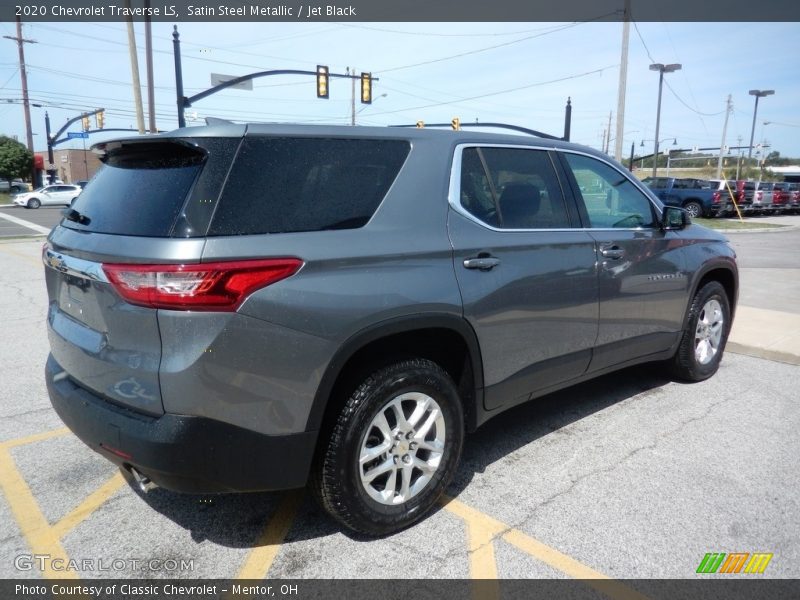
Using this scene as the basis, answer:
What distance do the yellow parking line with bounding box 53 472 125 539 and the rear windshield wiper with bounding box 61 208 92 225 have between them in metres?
1.41

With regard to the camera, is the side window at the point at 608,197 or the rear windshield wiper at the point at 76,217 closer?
the rear windshield wiper at the point at 76,217

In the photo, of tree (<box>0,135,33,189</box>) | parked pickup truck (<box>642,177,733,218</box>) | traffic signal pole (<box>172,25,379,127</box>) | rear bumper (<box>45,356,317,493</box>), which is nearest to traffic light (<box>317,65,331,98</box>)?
traffic signal pole (<box>172,25,379,127</box>)

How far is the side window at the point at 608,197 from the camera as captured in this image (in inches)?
149

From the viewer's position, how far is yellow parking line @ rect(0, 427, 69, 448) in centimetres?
368

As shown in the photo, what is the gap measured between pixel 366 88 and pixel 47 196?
22941 mm

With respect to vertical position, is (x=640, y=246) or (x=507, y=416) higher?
(x=640, y=246)

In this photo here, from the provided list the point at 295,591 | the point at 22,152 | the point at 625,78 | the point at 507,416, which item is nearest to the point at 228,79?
the point at 625,78

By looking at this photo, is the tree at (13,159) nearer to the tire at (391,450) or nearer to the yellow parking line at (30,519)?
the yellow parking line at (30,519)

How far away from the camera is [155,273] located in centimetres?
216

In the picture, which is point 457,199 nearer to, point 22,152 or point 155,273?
point 155,273

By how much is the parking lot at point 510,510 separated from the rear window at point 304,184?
57.0 inches

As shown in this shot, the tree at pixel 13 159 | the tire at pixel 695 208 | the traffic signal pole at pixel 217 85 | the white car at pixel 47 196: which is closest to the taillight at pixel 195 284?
the traffic signal pole at pixel 217 85

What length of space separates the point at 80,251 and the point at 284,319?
38.3 inches

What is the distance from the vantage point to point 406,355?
2766mm
